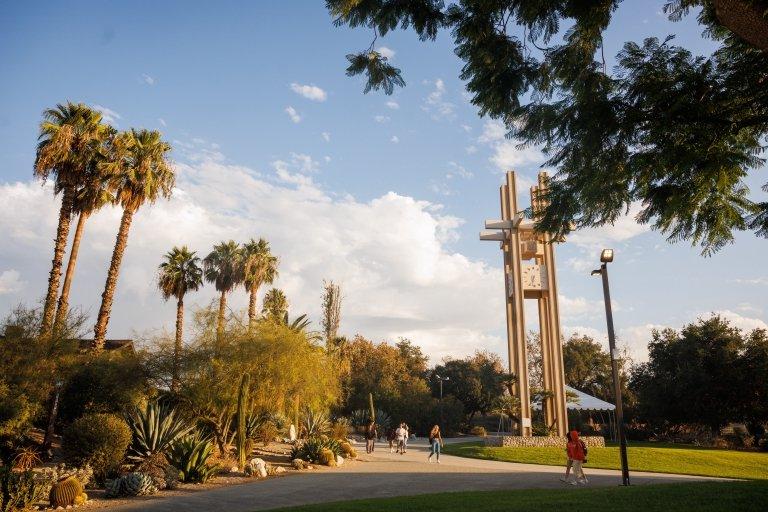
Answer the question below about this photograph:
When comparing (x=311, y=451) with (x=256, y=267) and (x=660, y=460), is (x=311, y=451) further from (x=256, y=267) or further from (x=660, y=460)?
(x=256, y=267)

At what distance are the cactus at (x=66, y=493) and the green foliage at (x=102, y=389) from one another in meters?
8.52

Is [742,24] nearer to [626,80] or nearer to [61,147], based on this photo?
[626,80]

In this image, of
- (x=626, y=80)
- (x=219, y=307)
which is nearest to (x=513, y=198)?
(x=219, y=307)

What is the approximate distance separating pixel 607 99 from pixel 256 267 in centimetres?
3688

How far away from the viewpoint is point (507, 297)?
1206 inches

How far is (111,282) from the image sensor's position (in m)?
25.8

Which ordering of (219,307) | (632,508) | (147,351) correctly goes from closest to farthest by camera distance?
(632,508)
(147,351)
(219,307)

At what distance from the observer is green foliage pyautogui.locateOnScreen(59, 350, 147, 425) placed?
20.6m

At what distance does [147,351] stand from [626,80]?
20792 mm

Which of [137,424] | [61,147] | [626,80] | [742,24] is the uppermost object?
[61,147]

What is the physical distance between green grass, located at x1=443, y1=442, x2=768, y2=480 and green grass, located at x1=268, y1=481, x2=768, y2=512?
33.8 feet

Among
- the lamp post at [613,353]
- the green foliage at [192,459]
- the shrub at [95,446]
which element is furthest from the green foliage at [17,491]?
the lamp post at [613,353]

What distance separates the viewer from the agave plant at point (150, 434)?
54.1ft

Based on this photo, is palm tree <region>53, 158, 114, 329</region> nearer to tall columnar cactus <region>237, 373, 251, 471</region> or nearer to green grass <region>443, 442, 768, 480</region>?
tall columnar cactus <region>237, 373, 251, 471</region>
